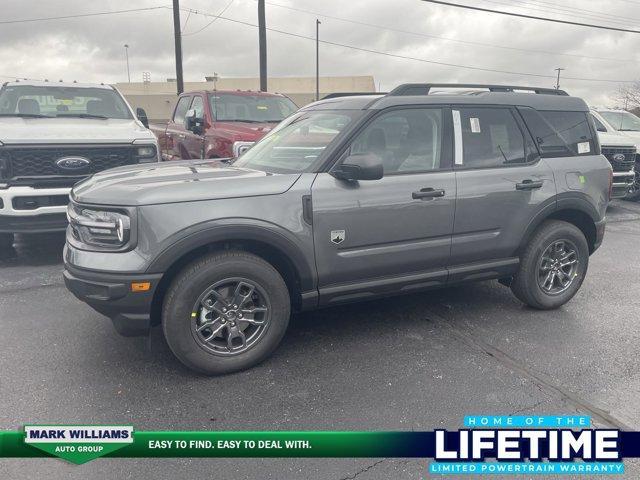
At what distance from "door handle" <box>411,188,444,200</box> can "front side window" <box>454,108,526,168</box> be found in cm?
38

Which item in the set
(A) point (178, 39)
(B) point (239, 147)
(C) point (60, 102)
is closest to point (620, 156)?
(B) point (239, 147)

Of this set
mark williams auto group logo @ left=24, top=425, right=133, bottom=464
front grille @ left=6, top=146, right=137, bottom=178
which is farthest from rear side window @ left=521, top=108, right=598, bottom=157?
front grille @ left=6, top=146, right=137, bottom=178

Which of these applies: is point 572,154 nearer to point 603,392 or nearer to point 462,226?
point 462,226

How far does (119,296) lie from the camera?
303 centimetres

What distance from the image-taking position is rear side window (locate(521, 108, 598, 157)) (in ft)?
14.3

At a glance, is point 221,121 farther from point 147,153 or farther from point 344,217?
point 344,217

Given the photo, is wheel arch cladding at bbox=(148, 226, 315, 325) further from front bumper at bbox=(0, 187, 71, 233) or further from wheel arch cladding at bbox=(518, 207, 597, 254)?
front bumper at bbox=(0, 187, 71, 233)

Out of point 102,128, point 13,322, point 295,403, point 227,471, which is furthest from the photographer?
point 102,128

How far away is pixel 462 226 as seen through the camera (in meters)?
3.96

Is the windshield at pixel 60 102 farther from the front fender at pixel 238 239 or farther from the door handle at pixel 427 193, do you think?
the door handle at pixel 427 193

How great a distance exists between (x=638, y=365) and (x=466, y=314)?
1348 millimetres

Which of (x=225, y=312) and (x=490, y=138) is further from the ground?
(x=490, y=138)

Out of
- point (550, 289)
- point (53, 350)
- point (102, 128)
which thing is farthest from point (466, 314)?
point (102, 128)

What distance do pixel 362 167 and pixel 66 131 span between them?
4308 millimetres
